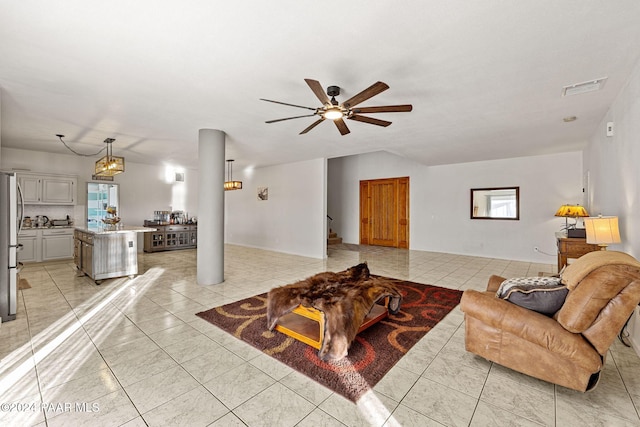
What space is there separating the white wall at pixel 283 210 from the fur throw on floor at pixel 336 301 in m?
4.25

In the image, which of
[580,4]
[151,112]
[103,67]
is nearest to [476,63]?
[580,4]

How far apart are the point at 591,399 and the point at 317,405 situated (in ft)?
6.33

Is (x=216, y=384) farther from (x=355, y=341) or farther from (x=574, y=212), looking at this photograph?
(x=574, y=212)

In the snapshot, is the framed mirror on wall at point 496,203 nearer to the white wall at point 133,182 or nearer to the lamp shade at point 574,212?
the lamp shade at point 574,212

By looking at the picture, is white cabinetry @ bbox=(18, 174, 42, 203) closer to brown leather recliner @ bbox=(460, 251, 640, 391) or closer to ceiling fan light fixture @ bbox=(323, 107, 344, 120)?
ceiling fan light fixture @ bbox=(323, 107, 344, 120)

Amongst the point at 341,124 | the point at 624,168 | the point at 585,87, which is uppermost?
the point at 585,87

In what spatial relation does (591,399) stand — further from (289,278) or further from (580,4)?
(289,278)

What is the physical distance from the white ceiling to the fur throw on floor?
2216 millimetres

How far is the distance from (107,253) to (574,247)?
7605 millimetres

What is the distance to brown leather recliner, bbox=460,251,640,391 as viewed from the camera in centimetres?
183

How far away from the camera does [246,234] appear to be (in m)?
9.99

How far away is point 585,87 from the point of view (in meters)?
3.19

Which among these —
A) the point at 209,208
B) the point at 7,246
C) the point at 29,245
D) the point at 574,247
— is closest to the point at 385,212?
the point at 574,247

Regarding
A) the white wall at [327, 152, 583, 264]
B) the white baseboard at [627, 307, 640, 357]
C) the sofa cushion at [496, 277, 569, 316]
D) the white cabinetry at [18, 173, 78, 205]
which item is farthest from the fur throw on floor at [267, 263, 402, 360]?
the white cabinetry at [18, 173, 78, 205]
